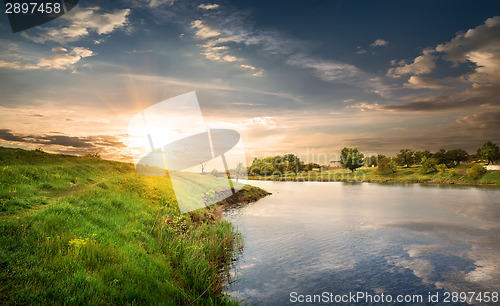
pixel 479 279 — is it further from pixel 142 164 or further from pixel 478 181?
pixel 478 181

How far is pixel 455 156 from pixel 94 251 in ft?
584

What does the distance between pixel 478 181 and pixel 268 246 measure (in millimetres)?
122642

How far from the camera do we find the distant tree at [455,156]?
143 m

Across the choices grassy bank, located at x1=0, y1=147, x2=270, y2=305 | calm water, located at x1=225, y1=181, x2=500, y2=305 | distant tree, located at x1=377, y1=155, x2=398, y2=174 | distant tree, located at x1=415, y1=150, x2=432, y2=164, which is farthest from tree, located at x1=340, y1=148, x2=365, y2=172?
grassy bank, located at x1=0, y1=147, x2=270, y2=305

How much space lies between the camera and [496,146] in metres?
135

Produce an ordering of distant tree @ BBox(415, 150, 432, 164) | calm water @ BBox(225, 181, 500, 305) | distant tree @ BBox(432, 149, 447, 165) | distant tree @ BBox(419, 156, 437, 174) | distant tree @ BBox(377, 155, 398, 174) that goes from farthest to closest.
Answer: distant tree @ BBox(415, 150, 432, 164) < distant tree @ BBox(377, 155, 398, 174) < distant tree @ BBox(432, 149, 447, 165) < distant tree @ BBox(419, 156, 437, 174) < calm water @ BBox(225, 181, 500, 305)

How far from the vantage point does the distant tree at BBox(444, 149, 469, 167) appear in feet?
469

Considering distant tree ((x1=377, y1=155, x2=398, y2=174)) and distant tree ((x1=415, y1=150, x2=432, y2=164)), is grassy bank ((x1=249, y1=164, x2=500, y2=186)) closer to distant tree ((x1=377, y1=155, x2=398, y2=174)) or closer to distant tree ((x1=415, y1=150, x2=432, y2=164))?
distant tree ((x1=377, y1=155, x2=398, y2=174))

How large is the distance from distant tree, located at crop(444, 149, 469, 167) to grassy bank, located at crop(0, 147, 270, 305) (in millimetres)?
162195

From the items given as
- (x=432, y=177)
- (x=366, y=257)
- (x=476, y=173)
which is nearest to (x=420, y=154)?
(x=432, y=177)

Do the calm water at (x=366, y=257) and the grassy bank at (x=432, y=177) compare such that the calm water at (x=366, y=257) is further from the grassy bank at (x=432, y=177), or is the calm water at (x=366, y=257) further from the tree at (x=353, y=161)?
the tree at (x=353, y=161)

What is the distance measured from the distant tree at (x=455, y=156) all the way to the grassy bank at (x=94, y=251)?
162195 millimetres

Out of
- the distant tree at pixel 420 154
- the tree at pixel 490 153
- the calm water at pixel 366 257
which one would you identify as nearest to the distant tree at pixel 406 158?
the distant tree at pixel 420 154

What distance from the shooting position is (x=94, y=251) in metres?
11.2
